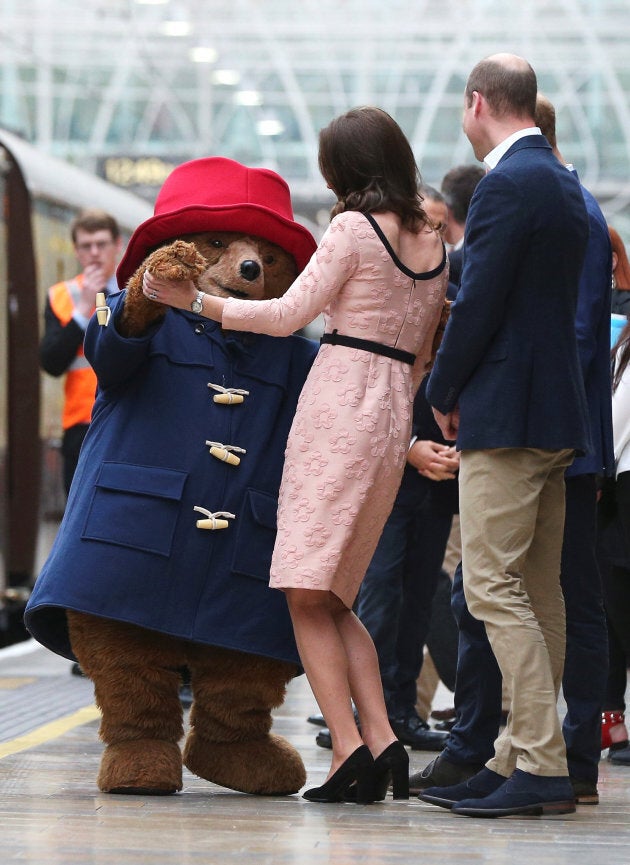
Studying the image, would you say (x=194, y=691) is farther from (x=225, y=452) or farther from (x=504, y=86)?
(x=504, y=86)

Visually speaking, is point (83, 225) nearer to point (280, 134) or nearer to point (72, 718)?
point (72, 718)

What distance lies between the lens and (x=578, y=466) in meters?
4.91

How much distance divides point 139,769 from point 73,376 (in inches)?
157

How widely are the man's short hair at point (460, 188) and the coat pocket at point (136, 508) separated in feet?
7.13

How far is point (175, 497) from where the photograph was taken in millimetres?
Result: 4891

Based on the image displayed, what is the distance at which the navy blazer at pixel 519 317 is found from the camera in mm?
4496

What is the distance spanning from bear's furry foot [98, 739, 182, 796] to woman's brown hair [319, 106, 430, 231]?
1593 millimetres

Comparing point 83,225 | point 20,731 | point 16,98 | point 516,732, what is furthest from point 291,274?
point 16,98

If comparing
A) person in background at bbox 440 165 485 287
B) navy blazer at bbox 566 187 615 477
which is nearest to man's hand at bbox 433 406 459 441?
navy blazer at bbox 566 187 615 477

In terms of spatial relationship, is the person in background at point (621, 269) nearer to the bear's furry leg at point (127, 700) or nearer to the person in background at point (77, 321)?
the bear's furry leg at point (127, 700)

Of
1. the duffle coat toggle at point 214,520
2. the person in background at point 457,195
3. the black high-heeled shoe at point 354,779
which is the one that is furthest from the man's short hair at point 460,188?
the black high-heeled shoe at point 354,779

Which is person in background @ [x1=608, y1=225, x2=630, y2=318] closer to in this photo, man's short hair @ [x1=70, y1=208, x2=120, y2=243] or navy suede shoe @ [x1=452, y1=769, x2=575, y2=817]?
navy suede shoe @ [x1=452, y1=769, x2=575, y2=817]

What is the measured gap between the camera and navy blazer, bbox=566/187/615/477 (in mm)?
4910

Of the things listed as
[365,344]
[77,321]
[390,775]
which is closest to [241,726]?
[390,775]
